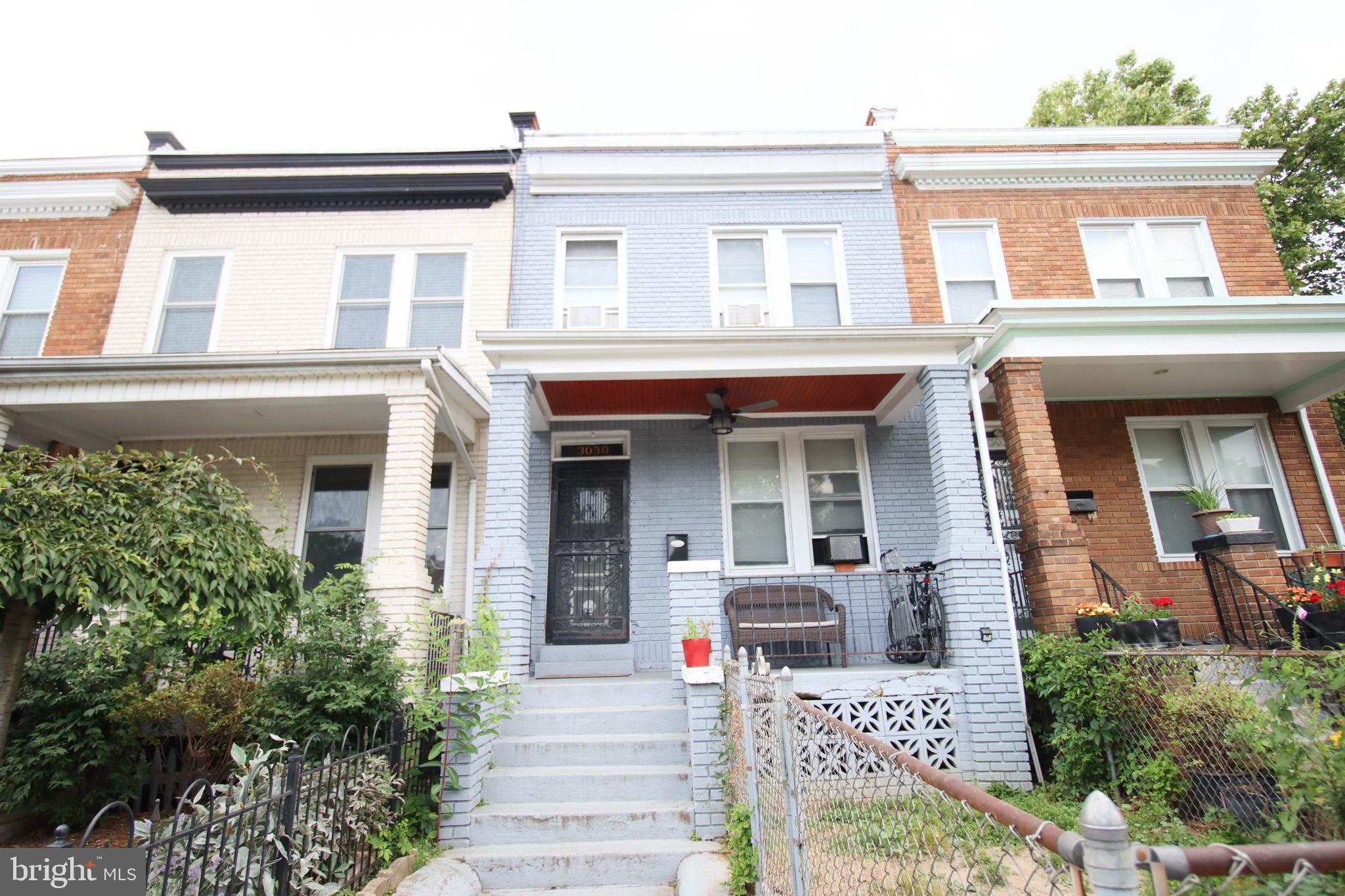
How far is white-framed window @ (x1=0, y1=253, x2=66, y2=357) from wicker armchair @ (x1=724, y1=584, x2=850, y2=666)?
9849 mm

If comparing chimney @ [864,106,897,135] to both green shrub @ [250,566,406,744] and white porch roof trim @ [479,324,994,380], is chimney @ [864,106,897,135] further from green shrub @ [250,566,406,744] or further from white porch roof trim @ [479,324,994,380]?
green shrub @ [250,566,406,744]

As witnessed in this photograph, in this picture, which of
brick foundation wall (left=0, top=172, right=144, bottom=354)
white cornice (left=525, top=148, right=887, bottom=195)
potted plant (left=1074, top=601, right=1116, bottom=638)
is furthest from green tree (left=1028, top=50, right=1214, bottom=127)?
brick foundation wall (left=0, top=172, right=144, bottom=354)

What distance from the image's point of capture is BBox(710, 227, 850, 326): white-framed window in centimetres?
905

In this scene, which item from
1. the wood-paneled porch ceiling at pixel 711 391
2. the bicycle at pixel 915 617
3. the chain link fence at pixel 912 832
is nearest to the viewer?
the chain link fence at pixel 912 832

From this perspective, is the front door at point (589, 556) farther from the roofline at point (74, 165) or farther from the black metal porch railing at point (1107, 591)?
the roofline at point (74, 165)

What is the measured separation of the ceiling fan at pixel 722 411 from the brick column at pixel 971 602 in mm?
1888

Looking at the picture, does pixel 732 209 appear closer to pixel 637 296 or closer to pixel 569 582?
pixel 637 296

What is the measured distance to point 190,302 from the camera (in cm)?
920

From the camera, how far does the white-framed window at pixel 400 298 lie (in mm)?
9070

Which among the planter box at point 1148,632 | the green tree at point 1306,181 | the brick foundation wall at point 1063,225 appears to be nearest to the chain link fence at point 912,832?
the planter box at point 1148,632

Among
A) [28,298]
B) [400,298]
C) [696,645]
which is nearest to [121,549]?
[696,645]

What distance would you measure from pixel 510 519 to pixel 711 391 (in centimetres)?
284

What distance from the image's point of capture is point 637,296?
29.6ft

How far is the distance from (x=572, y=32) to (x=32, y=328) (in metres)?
8.33
